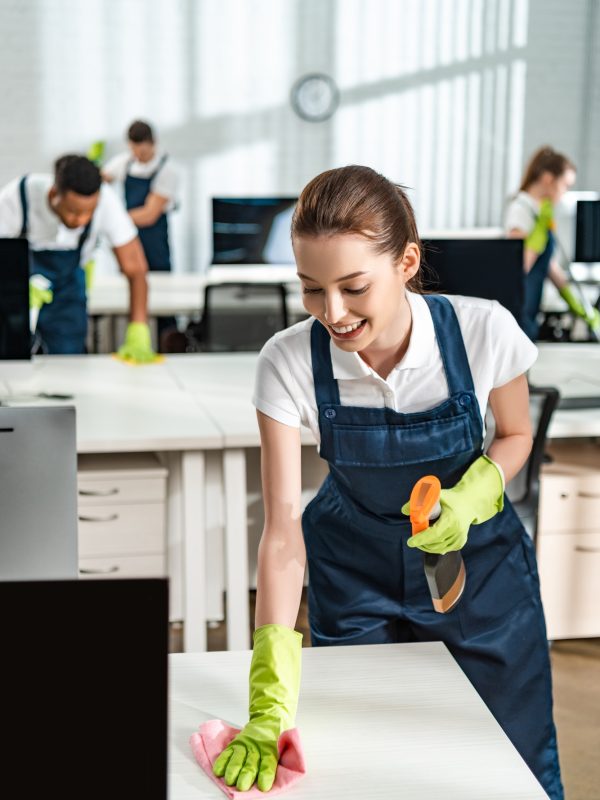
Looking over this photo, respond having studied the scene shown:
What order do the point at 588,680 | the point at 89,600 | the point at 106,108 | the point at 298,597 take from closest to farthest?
the point at 89,600, the point at 298,597, the point at 588,680, the point at 106,108

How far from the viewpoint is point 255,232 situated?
5.62m

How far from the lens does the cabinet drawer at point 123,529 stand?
108 inches

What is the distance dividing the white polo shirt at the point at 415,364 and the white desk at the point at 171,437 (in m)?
1.05

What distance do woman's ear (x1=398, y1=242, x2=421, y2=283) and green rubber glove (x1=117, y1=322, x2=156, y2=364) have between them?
221 cm

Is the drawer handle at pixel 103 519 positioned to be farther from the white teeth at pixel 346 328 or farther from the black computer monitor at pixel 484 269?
the white teeth at pixel 346 328

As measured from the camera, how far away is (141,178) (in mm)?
7207

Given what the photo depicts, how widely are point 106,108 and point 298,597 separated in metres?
6.81

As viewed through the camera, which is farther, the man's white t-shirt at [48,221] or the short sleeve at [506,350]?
the man's white t-shirt at [48,221]

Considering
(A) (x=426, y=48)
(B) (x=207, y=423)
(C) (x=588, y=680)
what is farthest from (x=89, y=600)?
(A) (x=426, y=48)

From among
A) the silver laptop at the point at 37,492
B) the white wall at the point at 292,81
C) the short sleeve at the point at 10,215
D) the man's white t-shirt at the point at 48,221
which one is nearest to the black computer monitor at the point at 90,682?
the silver laptop at the point at 37,492

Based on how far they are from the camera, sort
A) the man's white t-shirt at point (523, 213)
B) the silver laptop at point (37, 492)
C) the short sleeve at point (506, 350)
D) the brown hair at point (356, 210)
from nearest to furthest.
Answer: the silver laptop at point (37, 492) < the brown hair at point (356, 210) < the short sleeve at point (506, 350) < the man's white t-shirt at point (523, 213)

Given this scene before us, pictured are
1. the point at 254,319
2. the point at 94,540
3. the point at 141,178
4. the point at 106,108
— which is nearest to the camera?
the point at 94,540

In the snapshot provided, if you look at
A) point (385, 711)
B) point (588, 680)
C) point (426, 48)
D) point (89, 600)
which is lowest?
point (588, 680)

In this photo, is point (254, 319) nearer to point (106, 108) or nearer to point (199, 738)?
point (199, 738)
